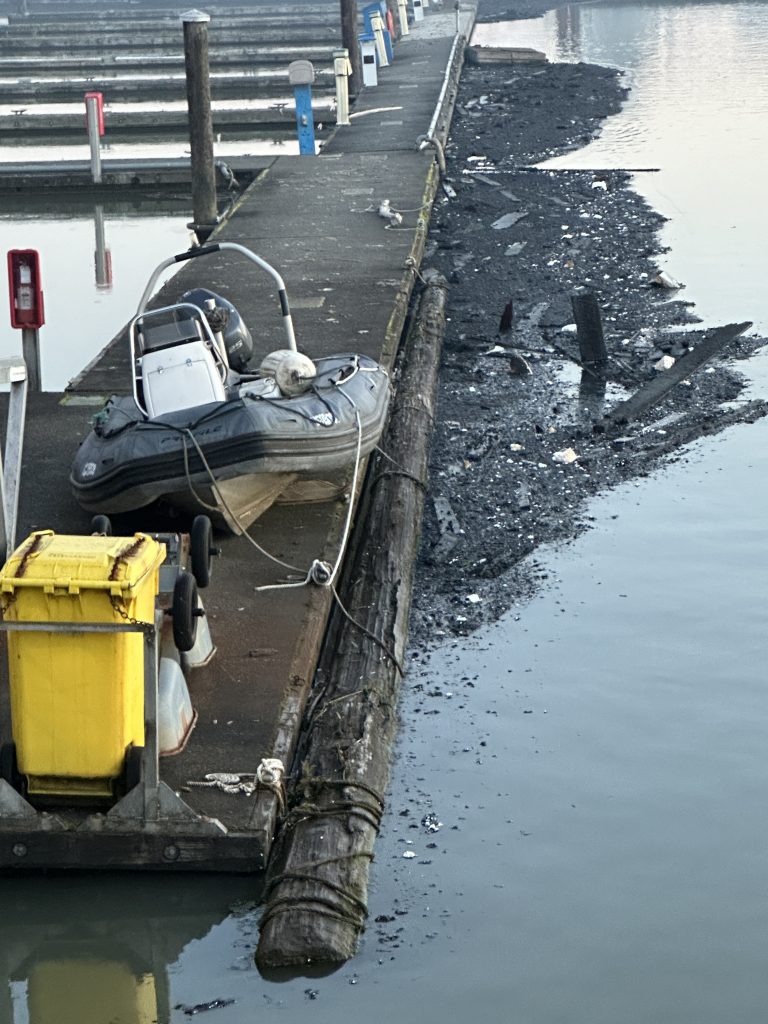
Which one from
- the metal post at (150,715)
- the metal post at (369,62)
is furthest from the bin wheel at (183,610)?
the metal post at (369,62)

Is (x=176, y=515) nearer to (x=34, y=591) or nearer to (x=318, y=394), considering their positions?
(x=318, y=394)

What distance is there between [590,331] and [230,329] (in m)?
3.89

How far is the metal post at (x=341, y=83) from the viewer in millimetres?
21734

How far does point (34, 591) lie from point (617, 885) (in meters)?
2.35

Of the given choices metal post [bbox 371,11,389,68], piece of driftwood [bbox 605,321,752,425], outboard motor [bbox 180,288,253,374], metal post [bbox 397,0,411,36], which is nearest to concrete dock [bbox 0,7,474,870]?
outboard motor [bbox 180,288,253,374]

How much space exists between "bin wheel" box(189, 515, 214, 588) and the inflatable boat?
34.2 inches

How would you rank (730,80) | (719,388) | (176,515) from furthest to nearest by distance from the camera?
(730,80) < (719,388) < (176,515)

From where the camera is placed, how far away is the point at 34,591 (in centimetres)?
527

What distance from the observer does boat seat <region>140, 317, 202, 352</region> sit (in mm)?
8320

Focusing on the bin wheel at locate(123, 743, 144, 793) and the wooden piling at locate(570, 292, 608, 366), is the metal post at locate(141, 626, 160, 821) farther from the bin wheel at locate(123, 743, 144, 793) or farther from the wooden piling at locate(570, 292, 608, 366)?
the wooden piling at locate(570, 292, 608, 366)

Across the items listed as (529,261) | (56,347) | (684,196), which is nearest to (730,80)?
(684,196)

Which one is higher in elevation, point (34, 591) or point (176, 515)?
point (34, 591)

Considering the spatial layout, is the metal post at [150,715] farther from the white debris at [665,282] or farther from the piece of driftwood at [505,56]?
→ the piece of driftwood at [505,56]

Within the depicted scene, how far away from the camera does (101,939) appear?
5633mm
